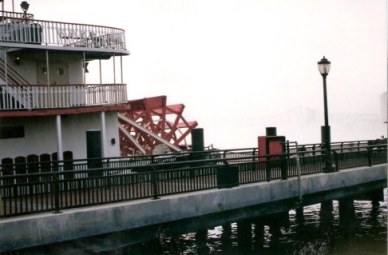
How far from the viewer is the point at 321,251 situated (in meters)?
15.3

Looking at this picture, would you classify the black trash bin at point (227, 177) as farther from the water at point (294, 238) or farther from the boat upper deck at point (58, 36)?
the boat upper deck at point (58, 36)

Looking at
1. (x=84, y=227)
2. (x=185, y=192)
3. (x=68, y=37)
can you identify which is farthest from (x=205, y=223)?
(x=68, y=37)

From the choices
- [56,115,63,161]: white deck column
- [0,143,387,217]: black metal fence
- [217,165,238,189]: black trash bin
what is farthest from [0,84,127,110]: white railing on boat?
[217,165,238,189]: black trash bin

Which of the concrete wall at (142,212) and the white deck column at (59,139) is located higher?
the white deck column at (59,139)

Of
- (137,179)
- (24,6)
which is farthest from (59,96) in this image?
(137,179)

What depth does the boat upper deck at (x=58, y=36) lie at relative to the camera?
1909 cm

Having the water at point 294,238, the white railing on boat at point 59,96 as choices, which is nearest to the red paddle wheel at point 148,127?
the white railing on boat at point 59,96

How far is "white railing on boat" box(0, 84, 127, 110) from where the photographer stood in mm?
18344

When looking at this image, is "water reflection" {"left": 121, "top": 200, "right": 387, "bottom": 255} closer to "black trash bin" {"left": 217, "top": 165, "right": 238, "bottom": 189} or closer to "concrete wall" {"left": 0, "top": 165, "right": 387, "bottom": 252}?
"concrete wall" {"left": 0, "top": 165, "right": 387, "bottom": 252}

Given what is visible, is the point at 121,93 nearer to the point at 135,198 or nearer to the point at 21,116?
the point at 21,116

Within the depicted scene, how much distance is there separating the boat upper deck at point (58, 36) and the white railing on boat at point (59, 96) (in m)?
1.48

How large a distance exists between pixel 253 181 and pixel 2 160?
30.5ft

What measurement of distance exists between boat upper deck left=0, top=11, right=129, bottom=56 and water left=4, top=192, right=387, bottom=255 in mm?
8508

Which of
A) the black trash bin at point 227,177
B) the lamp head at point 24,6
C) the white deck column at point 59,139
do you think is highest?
the lamp head at point 24,6
